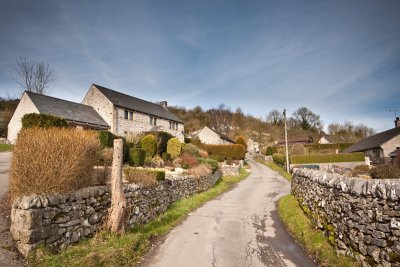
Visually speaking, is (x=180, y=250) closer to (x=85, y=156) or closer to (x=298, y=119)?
(x=85, y=156)

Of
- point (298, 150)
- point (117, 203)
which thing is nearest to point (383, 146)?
point (298, 150)

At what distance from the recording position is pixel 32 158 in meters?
6.50

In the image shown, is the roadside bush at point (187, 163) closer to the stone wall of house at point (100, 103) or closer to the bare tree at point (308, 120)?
the stone wall of house at point (100, 103)

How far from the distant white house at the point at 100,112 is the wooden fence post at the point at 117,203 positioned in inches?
793

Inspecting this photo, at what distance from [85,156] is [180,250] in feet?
13.4

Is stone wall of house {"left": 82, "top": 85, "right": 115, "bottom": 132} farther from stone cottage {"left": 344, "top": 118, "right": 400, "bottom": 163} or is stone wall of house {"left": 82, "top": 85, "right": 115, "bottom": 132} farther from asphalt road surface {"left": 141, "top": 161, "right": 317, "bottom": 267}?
stone cottage {"left": 344, "top": 118, "right": 400, "bottom": 163}

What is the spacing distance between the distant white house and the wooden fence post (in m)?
20.1

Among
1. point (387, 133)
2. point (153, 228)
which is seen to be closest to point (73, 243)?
point (153, 228)

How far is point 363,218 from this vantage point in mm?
5832

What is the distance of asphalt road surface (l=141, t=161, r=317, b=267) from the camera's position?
697cm

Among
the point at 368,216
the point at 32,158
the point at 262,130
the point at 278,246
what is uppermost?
the point at 262,130

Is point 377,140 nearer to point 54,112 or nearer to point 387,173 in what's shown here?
point 387,173

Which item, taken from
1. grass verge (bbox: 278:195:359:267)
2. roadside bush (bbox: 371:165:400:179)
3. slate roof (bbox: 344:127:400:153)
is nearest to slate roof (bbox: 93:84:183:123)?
grass verge (bbox: 278:195:359:267)

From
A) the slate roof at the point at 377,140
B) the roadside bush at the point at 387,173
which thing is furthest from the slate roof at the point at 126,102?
the slate roof at the point at 377,140
